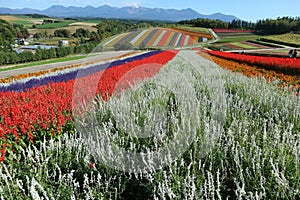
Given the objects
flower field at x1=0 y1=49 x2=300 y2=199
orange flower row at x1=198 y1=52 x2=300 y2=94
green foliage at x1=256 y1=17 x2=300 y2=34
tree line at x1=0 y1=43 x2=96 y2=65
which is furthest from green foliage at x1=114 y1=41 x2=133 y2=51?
green foliage at x1=256 y1=17 x2=300 y2=34

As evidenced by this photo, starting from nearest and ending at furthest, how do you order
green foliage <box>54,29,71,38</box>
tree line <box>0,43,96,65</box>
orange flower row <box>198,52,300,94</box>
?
1. orange flower row <box>198,52,300,94</box>
2. tree line <box>0,43,96,65</box>
3. green foliage <box>54,29,71,38</box>

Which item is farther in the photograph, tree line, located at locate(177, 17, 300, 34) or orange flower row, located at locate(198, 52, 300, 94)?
tree line, located at locate(177, 17, 300, 34)

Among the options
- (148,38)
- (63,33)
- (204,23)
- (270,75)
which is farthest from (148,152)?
(63,33)

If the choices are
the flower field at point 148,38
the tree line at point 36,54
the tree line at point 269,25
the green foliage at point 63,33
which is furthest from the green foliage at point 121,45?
the green foliage at point 63,33

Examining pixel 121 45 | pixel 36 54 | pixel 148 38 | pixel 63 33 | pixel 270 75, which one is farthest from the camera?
pixel 63 33

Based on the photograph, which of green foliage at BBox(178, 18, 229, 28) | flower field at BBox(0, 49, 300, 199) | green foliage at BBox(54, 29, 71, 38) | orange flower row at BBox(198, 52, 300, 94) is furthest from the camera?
green foliage at BBox(54, 29, 71, 38)

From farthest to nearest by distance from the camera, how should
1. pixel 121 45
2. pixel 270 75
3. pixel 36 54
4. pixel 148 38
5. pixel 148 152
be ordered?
pixel 36 54, pixel 121 45, pixel 148 38, pixel 270 75, pixel 148 152

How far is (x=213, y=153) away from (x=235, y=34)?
243 feet

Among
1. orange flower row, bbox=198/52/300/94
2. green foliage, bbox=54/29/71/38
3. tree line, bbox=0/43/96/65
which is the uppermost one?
green foliage, bbox=54/29/71/38

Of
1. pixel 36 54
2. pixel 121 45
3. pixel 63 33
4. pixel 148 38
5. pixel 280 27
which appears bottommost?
pixel 36 54

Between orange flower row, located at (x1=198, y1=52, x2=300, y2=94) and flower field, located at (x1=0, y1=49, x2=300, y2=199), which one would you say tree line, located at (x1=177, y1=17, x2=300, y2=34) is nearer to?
orange flower row, located at (x1=198, y1=52, x2=300, y2=94)

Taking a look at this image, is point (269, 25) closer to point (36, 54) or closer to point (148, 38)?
point (36, 54)

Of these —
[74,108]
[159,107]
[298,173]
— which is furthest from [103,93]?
[298,173]

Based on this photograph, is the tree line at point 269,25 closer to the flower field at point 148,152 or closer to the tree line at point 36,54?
the tree line at point 36,54
